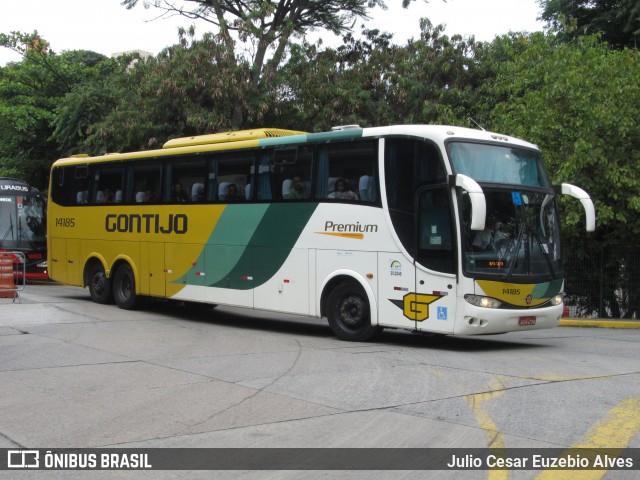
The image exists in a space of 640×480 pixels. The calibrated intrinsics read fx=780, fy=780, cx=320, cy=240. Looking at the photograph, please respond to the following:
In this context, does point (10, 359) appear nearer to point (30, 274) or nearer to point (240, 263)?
point (240, 263)

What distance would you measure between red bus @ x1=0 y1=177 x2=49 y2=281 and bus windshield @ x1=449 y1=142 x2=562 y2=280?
1898cm

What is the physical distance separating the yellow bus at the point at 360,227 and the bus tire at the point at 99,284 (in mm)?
1452

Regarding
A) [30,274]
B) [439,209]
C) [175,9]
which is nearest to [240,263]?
[439,209]

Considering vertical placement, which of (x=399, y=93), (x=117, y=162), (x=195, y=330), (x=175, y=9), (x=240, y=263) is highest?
(x=175, y=9)

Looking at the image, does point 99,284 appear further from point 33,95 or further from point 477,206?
point 33,95

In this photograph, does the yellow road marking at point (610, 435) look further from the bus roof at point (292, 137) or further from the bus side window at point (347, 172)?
the bus side window at point (347, 172)

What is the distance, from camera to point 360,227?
12.9 meters

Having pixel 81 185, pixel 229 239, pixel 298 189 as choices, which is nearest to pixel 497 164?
pixel 298 189

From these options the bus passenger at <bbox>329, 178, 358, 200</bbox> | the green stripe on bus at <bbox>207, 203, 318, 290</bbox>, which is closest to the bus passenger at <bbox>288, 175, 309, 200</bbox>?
the green stripe on bus at <bbox>207, 203, 318, 290</bbox>

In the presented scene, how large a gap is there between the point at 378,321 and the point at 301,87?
48.2ft

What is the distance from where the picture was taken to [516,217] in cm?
1209

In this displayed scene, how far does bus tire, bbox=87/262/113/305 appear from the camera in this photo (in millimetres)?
18656

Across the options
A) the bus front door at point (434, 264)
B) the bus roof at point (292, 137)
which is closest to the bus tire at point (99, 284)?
the bus roof at point (292, 137)

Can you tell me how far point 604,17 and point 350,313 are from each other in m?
19.2
